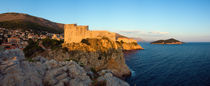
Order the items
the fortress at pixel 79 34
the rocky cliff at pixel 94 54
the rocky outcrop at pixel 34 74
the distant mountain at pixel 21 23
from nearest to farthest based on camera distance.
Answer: the rocky outcrop at pixel 34 74
the rocky cliff at pixel 94 54
the fortress at pixel 79 34
the distant mountain at pixel 21 23

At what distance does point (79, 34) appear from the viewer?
2795cm

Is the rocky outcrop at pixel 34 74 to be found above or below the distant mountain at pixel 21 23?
below

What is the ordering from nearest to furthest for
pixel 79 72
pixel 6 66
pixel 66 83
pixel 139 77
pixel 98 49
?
pixel 6 66 → pixel 66 83 → pixel 79 72 → pixel 139 77 → pixel 98 49

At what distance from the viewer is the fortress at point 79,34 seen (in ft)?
90.6

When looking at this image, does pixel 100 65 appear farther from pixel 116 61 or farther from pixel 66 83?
pixel 66 83

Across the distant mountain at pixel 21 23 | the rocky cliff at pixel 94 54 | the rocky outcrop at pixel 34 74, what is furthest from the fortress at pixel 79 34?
the distant mountain at pixel 21 23

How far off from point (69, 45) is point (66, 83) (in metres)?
19.5

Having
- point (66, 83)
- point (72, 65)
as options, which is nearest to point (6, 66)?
point (66, 83)

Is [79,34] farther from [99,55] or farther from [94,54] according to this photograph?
[99,55]

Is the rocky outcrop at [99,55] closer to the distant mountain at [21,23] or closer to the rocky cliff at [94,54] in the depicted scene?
the rocky cliff at [94,54]

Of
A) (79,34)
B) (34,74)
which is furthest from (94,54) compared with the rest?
(34,74)

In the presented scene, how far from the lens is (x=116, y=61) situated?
26859 millimetres

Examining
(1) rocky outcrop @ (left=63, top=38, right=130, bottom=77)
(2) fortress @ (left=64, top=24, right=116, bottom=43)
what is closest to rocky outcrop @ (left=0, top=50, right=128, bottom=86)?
(1) rocky outcrop @ (left=63, top=38, right=130, bottom=77)

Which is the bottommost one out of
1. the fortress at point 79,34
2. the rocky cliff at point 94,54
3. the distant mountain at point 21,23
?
the rocky cliff at point 94,54
